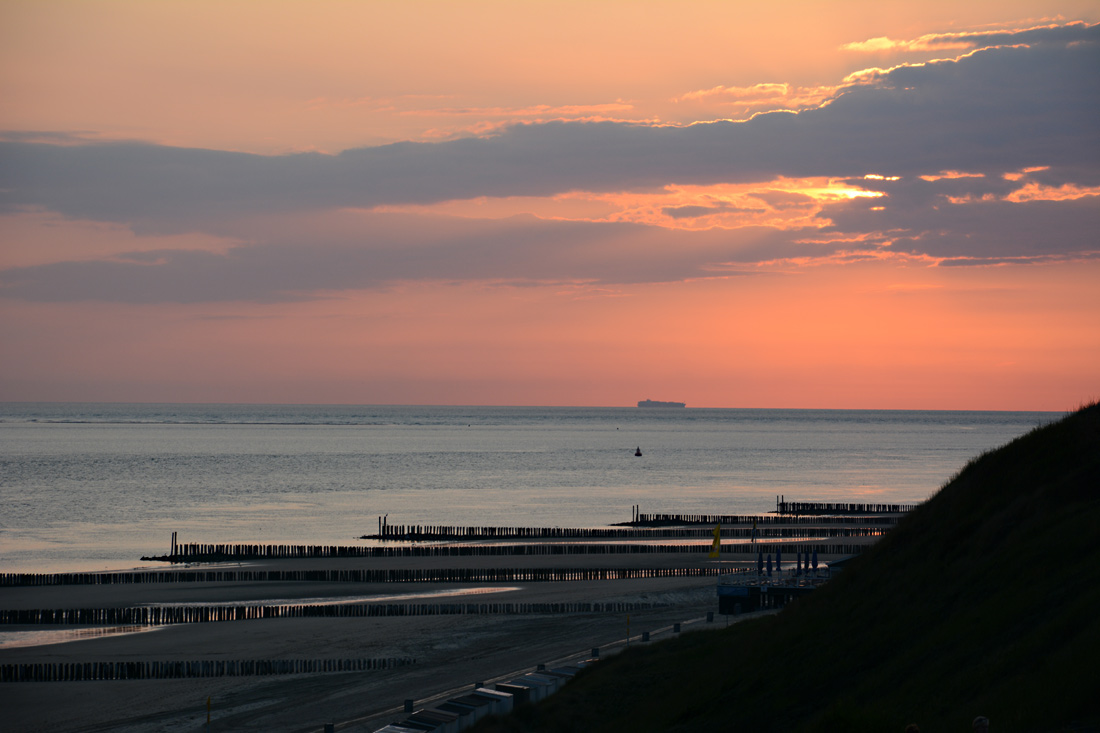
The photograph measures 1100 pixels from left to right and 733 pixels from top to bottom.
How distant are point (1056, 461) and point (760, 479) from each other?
11161 centimetres

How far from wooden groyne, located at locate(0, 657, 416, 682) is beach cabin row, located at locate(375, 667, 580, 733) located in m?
8.39

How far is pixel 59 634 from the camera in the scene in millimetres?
43531

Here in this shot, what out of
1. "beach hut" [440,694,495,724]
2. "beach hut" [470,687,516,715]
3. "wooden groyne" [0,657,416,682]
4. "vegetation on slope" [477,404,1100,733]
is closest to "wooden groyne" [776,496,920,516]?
"vegetation on slope" [477,404,1100,733]

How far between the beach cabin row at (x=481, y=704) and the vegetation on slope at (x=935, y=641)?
0.65 m

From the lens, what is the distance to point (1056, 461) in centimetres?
2762

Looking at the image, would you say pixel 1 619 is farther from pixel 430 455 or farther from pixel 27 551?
pixel 430 455

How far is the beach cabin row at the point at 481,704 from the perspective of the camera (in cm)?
2672

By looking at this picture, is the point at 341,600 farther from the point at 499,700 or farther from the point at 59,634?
the point at 499,700

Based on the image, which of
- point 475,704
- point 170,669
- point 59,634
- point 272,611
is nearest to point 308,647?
point 170,669

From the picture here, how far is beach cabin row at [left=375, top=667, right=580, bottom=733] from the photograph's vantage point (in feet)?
87.7

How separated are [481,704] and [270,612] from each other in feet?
77.1

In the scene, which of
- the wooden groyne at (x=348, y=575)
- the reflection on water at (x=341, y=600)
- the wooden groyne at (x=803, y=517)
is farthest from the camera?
the wooden groyne at (x=803, y=517)

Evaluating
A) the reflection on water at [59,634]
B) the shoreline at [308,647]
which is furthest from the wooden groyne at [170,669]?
the reflection on water at [59,634]

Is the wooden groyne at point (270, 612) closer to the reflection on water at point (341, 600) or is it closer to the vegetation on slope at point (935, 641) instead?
the reflection on water at point (341, 600)
